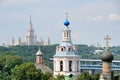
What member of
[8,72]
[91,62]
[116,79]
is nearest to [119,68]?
[91,62]

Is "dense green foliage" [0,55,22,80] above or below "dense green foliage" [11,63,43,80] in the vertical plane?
above

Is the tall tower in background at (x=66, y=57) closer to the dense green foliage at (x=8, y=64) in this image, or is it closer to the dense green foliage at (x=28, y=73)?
the dense green foliage at (x=28, y=73)

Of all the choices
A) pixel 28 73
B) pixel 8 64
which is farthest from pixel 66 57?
pixel 8 64

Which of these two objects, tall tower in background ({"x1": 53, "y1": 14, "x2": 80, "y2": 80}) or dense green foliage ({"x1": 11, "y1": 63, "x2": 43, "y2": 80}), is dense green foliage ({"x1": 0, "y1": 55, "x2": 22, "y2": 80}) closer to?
dense green foliage ({"x1": 11, "y1": 63, "x2": 43, "y2": 80})

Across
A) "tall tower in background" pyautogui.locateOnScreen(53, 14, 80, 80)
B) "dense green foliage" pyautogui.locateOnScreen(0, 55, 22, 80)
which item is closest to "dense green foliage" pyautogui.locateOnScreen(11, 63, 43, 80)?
"tall tower in background" pyautogui.locateOnScreen(53, 14, 80, 80)

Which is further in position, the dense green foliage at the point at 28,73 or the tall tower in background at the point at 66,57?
the dense green foliage at the point at 28,73

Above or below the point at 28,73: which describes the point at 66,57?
above

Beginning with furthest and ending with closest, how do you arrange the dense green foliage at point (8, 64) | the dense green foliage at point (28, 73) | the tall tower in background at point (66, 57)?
the dense green foliage at point (8, 64), the dense green foliage at point (28, 73), the tall tower in background at point (66, 57)

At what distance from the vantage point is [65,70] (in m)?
85.8

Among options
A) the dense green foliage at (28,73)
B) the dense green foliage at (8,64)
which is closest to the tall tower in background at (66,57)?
the dense green foliage at (28,73)

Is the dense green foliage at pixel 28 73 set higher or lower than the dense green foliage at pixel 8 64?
lower

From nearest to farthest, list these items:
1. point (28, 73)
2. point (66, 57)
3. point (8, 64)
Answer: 1. point (66, 57)
2. point (28, 73)
3. point (8, 64)

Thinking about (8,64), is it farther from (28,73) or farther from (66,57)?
(66,57)

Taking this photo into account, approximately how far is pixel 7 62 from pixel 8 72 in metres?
2.18
